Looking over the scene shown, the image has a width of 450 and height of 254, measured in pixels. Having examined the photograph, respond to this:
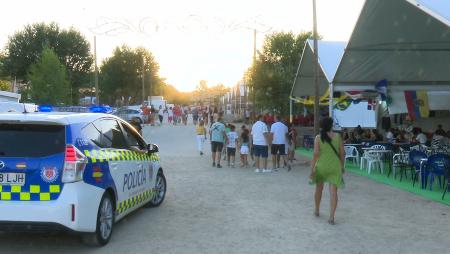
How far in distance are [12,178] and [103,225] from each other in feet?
4.12

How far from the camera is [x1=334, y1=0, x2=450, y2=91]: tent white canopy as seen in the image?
42.4 feet

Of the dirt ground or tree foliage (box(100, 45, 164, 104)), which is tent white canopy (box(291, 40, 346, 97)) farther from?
tree foliage (box(100, 45, 164, 104))

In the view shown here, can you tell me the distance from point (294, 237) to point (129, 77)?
193 ft

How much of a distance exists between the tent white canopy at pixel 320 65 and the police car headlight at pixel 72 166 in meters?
12.2

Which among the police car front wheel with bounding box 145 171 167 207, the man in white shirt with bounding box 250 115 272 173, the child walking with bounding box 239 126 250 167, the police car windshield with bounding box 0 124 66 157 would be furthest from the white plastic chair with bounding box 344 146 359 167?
the police car windshield with bounding box 0 124 66 157

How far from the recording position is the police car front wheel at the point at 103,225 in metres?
6.14

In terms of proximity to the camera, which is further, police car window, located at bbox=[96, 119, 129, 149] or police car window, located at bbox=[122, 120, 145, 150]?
police car window, located at bbox=[122, 120, 145, 150]

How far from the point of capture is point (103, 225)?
6316 mm

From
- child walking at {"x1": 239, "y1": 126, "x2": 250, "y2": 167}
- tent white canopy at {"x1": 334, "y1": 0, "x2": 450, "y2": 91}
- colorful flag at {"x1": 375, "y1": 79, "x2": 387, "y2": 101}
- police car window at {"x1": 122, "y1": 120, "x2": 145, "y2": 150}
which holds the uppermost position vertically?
tent white canopy at {"x1": 334, "y1": 0, "x2": 450, "y2": 91}

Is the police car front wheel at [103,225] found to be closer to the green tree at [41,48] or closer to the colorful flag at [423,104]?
the colorful flag at [423,104]

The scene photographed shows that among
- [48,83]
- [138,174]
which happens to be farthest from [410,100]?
[48,83]

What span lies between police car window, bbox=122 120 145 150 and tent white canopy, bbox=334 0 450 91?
5857 mm

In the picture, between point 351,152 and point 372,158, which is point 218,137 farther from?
point 372,158

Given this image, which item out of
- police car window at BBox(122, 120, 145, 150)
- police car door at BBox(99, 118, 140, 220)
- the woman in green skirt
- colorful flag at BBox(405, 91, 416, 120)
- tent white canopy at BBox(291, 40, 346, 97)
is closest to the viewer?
police car door at BBox(99, 118, 140, 220)
